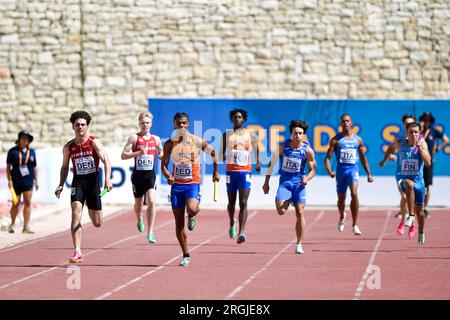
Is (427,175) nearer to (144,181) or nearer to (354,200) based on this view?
(354,200)

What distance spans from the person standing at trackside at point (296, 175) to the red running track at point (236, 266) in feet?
2.01

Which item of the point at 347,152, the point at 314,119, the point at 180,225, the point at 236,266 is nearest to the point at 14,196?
the point at 347,152

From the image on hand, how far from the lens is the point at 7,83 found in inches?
1289

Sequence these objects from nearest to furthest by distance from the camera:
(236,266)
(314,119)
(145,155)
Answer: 1. (236,266)
2. (145,155)
3. (314,119)

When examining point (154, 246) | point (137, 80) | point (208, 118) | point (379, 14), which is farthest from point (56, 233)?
point (379, 14)

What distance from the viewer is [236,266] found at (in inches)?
627

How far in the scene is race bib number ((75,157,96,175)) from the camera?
53.2 ft

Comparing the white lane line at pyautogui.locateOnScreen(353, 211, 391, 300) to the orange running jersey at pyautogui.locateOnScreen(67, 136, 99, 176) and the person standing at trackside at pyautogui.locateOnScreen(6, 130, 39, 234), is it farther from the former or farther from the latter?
the person standing at trackside at pyautogui.locateOnScreen(6, 130, 39, 234)

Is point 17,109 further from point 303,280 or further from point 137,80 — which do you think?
point 303,280

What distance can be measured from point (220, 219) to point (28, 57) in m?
10.0

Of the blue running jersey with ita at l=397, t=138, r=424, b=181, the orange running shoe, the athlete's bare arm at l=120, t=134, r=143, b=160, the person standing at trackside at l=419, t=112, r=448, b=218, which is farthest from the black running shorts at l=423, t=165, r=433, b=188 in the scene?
the orange running shoe

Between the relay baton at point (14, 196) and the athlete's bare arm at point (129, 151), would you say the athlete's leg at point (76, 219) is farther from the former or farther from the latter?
the relay baton at point (14, 196)

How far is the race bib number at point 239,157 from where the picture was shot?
751 inches

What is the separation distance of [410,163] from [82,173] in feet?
18.2
